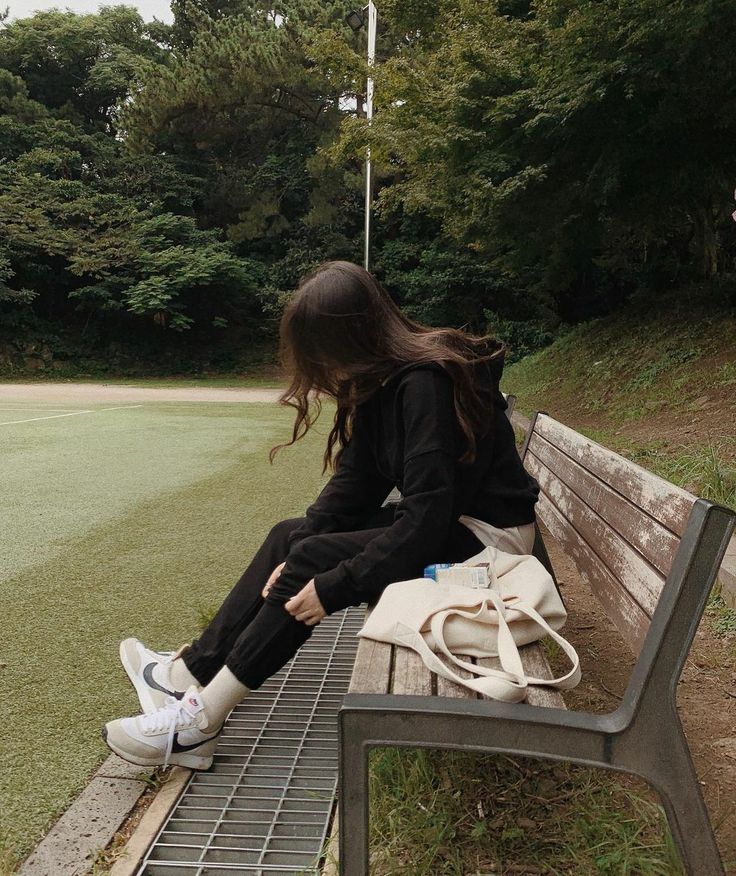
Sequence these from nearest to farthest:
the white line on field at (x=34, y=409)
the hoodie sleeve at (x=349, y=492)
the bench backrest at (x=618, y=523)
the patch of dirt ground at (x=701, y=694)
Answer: the bench backrest at (x=618, y=523), the patch of dirt ground at (x=701, y=694), the hoodie sleeve at (x=349, y=492), the white line on field at (x=34, y=409)

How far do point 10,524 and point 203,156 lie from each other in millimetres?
27992

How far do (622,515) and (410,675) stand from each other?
68cm

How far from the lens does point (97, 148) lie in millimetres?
29281

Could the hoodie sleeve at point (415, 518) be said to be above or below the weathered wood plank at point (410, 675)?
above

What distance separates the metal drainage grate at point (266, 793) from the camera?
1797 mm

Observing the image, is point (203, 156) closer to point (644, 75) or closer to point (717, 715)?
point (644, 75)

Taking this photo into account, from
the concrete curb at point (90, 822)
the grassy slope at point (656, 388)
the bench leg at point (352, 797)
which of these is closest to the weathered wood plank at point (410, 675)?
the bench leg at point (352, 797)

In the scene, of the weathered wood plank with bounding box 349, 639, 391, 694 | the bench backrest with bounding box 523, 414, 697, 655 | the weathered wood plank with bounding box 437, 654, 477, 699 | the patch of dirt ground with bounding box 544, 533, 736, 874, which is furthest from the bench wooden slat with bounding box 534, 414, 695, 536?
the patch of dirt ground with bounding box 544, 533, 736, 874

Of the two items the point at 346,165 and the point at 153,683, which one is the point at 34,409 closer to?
the point at 153,683

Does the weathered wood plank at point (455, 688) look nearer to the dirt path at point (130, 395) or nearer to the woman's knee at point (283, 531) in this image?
the woman's knee at point (283, 531)

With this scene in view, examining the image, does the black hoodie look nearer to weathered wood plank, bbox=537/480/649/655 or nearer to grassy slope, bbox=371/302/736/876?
weathered wood plank, bbox=537/480/649/655

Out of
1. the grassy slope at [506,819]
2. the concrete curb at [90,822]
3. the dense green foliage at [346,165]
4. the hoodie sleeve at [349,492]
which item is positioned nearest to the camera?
the grassy slope at [506,819]

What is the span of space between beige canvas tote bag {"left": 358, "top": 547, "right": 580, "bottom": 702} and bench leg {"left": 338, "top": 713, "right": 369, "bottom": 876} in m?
0.24

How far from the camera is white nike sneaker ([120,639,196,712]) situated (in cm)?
229
